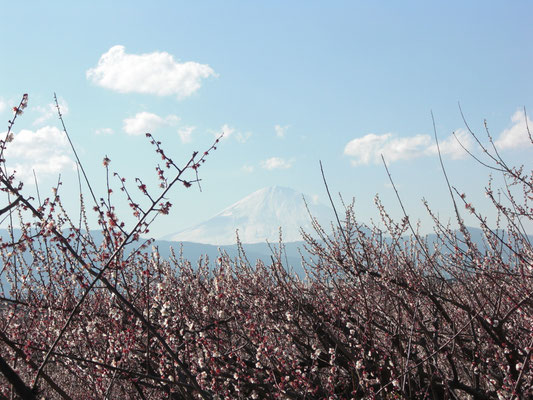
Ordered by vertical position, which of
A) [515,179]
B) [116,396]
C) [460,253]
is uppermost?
[515,179]

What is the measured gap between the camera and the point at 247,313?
4.93m

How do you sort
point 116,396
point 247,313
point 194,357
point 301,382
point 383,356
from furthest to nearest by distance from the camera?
point 116,396 → point 247,313 → point 194,357 → point 383,356 → point 301,382

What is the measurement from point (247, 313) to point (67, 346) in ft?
5.92

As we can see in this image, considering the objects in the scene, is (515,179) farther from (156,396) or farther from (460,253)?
(156,396)

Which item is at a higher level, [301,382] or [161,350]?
[161,350]

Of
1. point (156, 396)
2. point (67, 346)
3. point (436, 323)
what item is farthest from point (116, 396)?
point (436, 323)

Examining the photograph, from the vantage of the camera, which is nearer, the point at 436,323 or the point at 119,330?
the point at 119,330

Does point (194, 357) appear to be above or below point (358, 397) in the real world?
above

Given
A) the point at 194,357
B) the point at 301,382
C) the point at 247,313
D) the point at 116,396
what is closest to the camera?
the point at 301,382

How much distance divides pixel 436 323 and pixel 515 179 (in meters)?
1.56

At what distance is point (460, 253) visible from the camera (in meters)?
4.18

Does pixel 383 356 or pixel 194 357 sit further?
pixel 194 357

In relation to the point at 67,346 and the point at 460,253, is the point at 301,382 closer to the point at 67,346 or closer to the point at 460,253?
the point at 460,253

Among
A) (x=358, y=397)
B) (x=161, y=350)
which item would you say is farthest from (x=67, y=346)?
(x=358, y=397)
